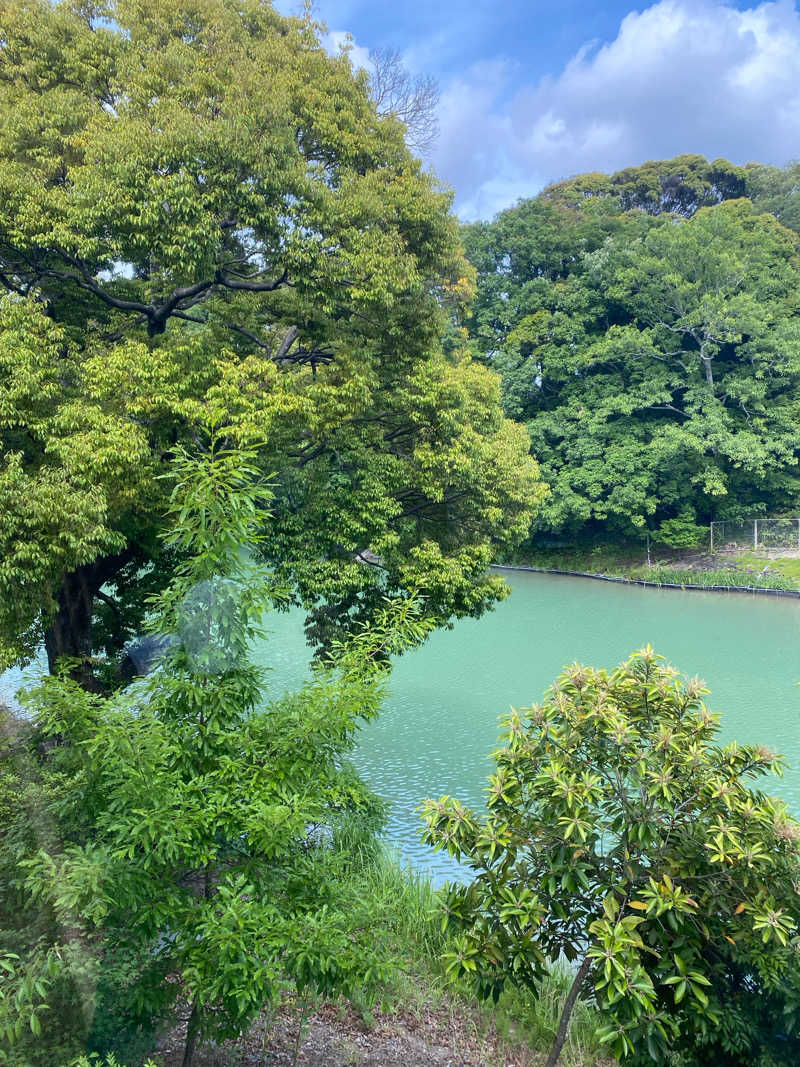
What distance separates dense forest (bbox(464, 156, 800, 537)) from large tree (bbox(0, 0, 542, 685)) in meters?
14.5

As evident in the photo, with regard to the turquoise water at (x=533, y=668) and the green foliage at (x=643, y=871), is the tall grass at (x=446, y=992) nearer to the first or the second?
the green foliage at (x=643, y=871)

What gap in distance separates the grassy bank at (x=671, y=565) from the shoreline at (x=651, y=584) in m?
0.06

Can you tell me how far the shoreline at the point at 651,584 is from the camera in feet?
64.1

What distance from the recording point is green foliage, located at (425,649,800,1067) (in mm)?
2566

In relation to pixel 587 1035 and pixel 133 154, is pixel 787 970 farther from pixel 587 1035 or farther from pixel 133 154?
pixel 133 154

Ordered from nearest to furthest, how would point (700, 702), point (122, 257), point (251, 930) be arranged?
1. point (251, 930)
2. point (700, 702)
3. point (122, 257)

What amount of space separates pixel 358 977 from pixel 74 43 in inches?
307

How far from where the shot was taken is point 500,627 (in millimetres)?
16031

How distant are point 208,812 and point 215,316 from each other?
6.56 metres

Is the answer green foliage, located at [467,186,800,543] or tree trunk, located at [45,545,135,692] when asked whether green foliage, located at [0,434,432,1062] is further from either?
green foliage, located at [467,186,800,543]

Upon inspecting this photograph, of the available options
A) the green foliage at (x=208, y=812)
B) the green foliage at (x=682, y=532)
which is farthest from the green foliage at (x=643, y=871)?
the green foliage at (x=682, y=532)

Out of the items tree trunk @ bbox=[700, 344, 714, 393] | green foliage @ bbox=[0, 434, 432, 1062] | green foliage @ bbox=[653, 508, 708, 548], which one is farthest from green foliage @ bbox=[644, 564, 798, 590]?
green foliage @ bbox=[0, 434, 432, 1062]

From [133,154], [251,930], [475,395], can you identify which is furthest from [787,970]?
[475,395]

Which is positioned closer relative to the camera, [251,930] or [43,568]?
[251,930]
